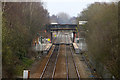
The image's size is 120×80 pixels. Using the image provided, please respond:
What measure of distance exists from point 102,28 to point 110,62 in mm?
1753

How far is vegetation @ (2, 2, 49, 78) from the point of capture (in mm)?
8708

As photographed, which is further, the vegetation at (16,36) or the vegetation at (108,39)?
the vegetation at (16,36)

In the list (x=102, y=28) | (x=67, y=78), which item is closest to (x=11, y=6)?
(x=67, y=78)

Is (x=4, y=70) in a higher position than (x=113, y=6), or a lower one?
lower

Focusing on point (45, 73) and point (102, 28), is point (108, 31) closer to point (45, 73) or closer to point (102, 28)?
point (102, 28)

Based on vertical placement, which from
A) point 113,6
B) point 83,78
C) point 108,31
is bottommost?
point 83,78

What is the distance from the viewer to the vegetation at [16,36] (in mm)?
8708

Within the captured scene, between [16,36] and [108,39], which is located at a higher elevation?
[16,36]

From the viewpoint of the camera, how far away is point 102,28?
9133 mm

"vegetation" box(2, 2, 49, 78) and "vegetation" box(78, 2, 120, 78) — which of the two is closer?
"vegetation" box(78, 2, 120, 78)

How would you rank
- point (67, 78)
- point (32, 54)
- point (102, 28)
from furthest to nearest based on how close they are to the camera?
point (32, 54) → point (67, 78) → point (102, 28)

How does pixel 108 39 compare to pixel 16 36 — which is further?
pixel 16 36

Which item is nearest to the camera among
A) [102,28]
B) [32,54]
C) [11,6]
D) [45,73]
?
[102,28]

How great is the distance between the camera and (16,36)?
41.6 ft
